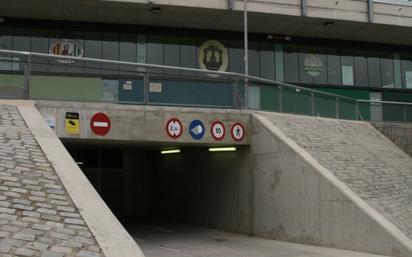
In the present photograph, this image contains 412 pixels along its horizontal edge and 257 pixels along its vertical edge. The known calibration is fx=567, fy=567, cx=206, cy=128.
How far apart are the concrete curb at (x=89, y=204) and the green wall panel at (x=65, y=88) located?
2.94 meters

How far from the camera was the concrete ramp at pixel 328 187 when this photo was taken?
39.9ft

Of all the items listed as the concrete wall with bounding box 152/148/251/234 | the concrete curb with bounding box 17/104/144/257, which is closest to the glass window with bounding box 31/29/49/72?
the concrete wall with bounding box 152/148/251/234

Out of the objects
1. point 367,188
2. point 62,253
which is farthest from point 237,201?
point 62,253

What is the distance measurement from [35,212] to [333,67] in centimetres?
2443

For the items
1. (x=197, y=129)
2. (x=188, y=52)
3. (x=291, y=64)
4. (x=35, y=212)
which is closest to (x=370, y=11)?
(x=291, y=64)

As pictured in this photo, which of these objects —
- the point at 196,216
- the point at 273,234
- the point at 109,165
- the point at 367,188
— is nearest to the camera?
the point at 367,188

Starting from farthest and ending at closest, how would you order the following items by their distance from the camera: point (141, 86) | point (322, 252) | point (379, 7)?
point (379, 7) < point (141, 86) < point (322, 252)

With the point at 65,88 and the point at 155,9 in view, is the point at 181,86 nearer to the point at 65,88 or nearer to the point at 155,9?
the point at 65,88

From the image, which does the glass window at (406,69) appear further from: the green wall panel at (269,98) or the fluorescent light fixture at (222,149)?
the fluorescent light fixture at (222,149)

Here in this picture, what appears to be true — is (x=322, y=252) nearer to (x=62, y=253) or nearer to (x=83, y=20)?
(x=62, y=253)

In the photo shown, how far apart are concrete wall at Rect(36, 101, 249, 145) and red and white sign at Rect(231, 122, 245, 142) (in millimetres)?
99

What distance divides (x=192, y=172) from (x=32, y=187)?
11.0m

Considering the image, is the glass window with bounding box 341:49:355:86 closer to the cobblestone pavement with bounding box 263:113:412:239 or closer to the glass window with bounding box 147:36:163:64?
the glass window with bounding box 147:36:163:64

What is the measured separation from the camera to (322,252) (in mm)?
12133
